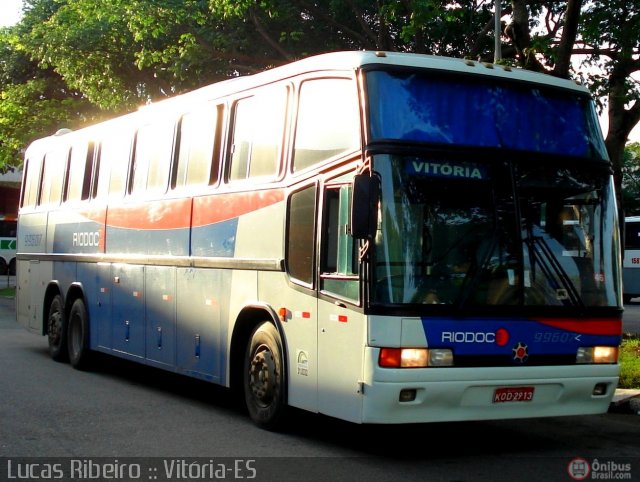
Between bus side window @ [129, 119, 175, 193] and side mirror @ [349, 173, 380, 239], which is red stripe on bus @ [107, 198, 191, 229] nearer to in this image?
bus side window @ [129, 119, 175, 193]

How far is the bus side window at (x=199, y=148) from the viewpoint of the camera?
435 inches

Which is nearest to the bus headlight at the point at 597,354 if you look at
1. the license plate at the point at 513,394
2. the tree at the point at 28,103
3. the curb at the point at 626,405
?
the license plate at the point at 513,394

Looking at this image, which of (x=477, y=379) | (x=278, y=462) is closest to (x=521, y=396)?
(x=477, y=379)

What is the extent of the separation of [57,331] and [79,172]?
8.02 feet

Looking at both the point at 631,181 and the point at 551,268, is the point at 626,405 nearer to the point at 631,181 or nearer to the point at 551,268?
→ the point at 551,268

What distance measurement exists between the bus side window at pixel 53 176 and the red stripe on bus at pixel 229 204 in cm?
582

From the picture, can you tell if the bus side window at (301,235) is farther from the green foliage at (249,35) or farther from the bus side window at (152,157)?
the green foliage at (249,35)

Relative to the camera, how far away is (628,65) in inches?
689

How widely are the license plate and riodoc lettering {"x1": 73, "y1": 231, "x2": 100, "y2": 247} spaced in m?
7.69

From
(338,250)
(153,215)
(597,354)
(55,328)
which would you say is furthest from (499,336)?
(55,328)

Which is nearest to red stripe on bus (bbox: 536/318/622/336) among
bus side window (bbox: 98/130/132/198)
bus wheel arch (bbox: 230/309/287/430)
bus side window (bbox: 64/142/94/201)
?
bus wheel arch (bbox: 230/309/287/430)

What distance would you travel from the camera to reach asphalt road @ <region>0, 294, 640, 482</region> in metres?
7.79

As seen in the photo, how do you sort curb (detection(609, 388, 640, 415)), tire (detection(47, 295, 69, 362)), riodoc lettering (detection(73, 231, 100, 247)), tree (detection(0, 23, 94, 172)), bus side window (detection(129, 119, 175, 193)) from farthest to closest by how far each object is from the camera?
1. tree (detection(0, 23, 94, 172))
2. tire (detection(47, 295, 69, 362))
3. riodoc lettering (detection(73, 231, 100, 247))
4. bus side window (detection(129, 119, 175, 193))
5. curb (detection(609, 388, 640, 415))

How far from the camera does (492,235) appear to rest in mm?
8148
